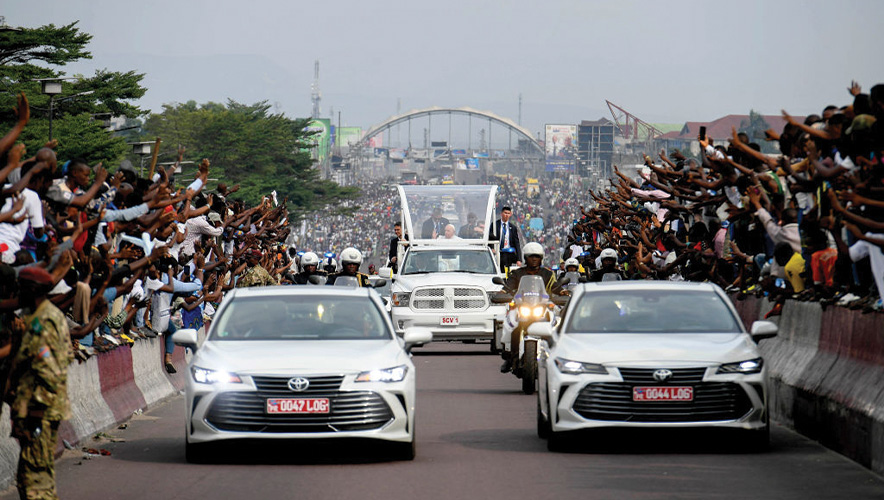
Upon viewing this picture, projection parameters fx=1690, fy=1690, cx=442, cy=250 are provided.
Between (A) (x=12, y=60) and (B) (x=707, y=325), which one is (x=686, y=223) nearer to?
(B) (x=707, y=325)

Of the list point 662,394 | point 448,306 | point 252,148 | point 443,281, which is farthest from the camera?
point 252,148

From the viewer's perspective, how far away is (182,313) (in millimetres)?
22031

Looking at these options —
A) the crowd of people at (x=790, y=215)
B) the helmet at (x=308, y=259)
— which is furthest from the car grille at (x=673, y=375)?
the helmet at (x=308, y=259)

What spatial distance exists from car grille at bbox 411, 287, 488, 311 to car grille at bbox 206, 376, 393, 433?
17539 mm

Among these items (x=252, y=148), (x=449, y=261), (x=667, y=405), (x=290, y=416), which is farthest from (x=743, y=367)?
(x=252, y=148)

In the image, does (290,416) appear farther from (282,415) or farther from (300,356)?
(300,356)

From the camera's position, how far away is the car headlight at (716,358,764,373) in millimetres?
12844

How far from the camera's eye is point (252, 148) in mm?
112062

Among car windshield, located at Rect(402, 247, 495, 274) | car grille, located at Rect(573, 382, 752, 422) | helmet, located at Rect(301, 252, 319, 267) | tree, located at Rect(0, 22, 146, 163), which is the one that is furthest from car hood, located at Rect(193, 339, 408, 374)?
tree, located at Rect(0, 22, 146, 163)

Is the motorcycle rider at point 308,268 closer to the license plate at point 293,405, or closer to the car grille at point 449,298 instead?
the car grille at point 449,298

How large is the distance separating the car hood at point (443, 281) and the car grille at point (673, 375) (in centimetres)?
1710

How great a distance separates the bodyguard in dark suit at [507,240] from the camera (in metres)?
35.7

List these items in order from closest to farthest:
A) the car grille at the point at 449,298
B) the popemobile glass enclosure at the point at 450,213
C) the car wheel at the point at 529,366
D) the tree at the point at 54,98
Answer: the car wheel at the point at 529,366 → the car grille at the point at 449,298 → the popemobile glass enclosure at the point at 450,213 → the tree at the point at 54,98

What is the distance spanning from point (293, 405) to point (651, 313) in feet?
11.3
